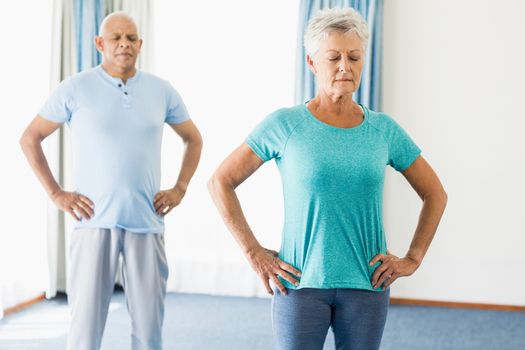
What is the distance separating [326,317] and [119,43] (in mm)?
1438

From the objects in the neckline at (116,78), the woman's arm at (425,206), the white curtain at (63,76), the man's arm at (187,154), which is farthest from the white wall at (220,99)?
the woman's arm at (425,206)

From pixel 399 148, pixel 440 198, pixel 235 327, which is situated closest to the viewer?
pixel 399 148

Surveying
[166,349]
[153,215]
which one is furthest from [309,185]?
[166,349]

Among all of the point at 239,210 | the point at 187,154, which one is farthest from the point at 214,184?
the point at 187,154

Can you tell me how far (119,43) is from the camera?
2.57 metres

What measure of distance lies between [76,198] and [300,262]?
3.85 feet

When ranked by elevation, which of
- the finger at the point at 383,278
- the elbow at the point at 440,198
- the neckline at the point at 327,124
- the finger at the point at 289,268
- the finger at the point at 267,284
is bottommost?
the finger at the point at 267,284

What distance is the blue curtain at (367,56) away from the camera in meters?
4.45

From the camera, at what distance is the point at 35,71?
4426mm

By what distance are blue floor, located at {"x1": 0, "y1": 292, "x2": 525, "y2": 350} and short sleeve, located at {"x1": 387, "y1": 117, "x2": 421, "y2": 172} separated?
2065 mm

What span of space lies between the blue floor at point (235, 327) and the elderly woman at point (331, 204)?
2.01 metres

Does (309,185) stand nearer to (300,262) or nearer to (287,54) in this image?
(300,262)

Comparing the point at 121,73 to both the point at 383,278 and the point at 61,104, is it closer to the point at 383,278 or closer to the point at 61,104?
the point at 61,104

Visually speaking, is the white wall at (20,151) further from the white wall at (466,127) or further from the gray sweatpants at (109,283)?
the white wall at (466,127)
